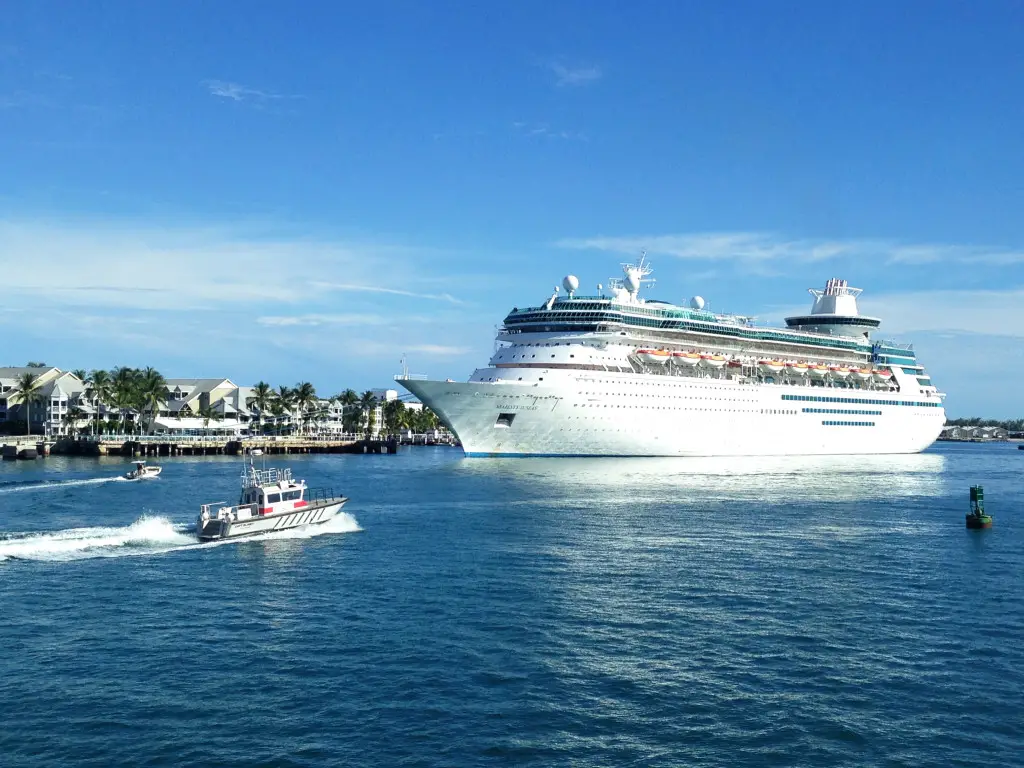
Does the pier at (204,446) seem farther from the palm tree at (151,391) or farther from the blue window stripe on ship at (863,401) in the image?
the blue window stripe on ship at (863,401)

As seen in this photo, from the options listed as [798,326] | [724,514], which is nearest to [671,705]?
[724,514]

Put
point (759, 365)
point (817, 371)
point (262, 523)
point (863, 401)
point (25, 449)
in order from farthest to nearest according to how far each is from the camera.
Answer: point (25, 449), point (863, 401), point (817, 371), point (759, 365), point (262, 523)

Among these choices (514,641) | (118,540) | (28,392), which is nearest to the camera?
(514,641)

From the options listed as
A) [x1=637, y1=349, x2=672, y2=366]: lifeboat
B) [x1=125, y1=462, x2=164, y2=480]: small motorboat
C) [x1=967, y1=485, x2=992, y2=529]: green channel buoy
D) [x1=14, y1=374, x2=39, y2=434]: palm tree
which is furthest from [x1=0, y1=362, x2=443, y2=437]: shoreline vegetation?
[x1=967, y1=485, x2=992, y2=529]: green channel buoy

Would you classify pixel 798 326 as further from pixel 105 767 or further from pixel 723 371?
pixel 105 767

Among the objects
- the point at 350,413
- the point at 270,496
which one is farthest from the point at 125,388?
the point at 270,496

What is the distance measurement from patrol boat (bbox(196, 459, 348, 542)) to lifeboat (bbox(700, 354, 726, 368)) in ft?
175

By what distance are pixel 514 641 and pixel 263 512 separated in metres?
19.2

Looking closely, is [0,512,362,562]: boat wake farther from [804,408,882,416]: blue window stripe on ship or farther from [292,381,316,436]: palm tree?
[292,381,316,436]: palm tree

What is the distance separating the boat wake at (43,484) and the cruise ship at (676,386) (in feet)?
74.5

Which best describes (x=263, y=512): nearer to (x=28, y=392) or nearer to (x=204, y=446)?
(x=204, y=446)

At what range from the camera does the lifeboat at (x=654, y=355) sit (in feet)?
283

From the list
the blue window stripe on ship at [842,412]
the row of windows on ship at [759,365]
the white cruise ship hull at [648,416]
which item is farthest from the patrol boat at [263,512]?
the blue window stripe on ship at [842,412]

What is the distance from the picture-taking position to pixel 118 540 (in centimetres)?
3838
